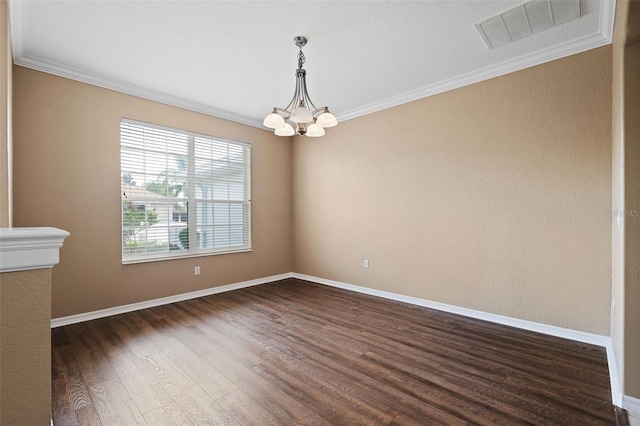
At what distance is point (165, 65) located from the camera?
307cm

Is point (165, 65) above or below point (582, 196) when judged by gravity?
above

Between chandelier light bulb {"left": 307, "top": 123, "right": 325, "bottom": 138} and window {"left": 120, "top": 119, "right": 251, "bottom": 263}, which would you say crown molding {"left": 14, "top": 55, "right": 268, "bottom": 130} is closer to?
window {"left": 120, "top": 119, "right": 251, "bottom": 263}

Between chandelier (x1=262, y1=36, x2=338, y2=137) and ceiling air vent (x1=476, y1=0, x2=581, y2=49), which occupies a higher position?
ceiling air vent (x1=476, y1=0, x2=581, y2=49)

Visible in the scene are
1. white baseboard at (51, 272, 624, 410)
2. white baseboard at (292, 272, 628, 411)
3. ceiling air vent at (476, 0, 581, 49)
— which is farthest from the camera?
ceiling air vent at (476, 0, 581, 49)

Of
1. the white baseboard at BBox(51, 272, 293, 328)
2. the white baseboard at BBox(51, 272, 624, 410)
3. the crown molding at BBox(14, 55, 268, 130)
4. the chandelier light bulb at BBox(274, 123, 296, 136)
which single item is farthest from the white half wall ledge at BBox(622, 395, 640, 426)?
the crown molding at BBox(14, 55, 268, 130)

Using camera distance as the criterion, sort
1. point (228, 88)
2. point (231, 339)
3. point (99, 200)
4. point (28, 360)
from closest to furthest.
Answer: point (28, 360) < point (231, 339) < point (99, 200) < point (228, 88)

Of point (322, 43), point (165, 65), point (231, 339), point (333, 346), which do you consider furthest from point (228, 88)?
point (333, 346)

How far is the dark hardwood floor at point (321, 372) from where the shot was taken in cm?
176

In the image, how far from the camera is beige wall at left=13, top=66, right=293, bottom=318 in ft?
9.64

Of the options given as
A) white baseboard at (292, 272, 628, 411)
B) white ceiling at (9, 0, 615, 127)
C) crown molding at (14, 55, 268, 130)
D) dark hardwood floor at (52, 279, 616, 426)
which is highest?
white ceiling at (9, 0, 615, 127)

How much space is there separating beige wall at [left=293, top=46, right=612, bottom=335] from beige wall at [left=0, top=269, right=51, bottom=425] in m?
3.55

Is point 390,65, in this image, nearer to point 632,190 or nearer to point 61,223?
point 632,190

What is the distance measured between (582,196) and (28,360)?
3928 mm

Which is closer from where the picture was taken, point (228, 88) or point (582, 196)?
point (582, 196)
